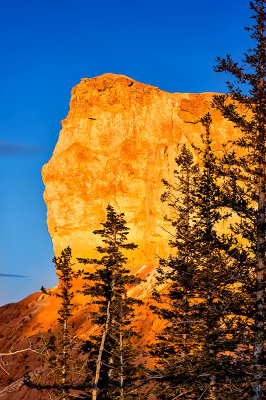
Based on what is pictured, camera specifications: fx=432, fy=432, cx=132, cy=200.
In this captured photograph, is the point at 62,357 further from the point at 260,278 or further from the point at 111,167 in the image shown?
the point at 111,167

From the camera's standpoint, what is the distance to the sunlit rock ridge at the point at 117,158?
2736 inches

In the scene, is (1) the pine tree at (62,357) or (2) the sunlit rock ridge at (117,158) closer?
(1) the pine tree at (62,357)

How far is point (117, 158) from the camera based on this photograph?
77.5 metres

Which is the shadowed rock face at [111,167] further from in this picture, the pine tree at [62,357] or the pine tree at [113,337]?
the pine tree at [113,337]

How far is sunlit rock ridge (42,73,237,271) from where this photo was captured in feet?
228

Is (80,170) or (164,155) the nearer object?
(164,155)

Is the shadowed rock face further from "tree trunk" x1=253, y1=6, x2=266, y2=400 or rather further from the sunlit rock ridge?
"tree trunk" x1=253, y1=6, x2=266, y2=400

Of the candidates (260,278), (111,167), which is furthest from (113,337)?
(111,167)

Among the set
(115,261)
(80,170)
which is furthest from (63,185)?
(115,261)

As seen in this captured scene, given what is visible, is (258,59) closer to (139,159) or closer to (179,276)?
(179,276)

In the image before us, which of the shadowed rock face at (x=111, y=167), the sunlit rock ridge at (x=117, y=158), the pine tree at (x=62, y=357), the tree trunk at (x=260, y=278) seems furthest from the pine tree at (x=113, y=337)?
the sunlit rock ridge at (x=117, y=158)

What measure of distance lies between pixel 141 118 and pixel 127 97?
17.6 feet

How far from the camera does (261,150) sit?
557 inches

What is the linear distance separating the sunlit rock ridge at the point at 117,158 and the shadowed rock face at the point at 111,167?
16 cm
